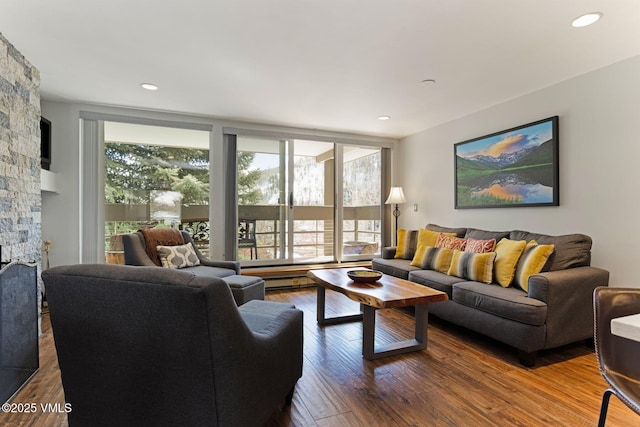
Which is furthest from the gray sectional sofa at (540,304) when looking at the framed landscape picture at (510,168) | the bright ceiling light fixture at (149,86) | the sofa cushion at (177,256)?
the bright ceiling light fixture at (149,86)

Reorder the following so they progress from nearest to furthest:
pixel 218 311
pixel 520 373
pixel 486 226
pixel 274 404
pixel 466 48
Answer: pixel 218 311
pixel 274 404
pixel 520 373
pixel 466 48
pixel 486 226

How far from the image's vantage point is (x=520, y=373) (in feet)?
7.22

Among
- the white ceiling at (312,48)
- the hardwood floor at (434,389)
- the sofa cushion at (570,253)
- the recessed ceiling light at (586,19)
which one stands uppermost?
the white ceiling at (312,48)

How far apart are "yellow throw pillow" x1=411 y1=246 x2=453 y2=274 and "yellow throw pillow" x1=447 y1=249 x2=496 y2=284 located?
0.52 ft

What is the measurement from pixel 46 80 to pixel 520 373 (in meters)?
4.73

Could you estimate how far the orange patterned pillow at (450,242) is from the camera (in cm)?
354

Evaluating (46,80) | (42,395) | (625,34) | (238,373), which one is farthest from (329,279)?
(46,80)

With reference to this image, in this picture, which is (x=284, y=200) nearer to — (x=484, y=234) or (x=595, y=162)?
(x=484, y=234)

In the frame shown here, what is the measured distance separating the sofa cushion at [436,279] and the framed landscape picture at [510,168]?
1147mm

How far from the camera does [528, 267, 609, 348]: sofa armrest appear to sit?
2.31 meters

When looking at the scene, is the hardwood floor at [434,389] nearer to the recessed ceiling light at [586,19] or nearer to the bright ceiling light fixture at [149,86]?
the recessed ceiling light at [586,19]

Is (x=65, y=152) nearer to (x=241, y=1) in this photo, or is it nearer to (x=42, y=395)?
(x=42, y=395)

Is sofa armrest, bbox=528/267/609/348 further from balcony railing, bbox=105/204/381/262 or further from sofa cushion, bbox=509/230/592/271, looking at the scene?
balcony railing, bbox=105/204/381/262

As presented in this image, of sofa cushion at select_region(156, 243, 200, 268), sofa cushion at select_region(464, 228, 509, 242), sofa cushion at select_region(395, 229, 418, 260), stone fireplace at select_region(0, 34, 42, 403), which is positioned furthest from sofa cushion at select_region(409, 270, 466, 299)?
stone fireplace at select_region(0, 34, 42, 403)
